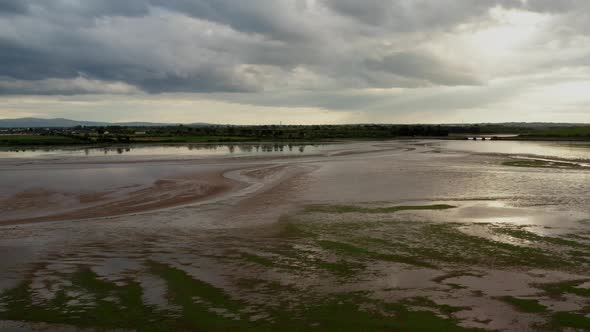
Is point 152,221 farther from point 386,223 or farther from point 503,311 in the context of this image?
point 503,311

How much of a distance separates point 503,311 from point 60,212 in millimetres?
20960

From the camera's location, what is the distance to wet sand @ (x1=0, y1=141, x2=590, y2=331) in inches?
379

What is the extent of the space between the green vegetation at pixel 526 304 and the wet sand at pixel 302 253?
6 centimetres

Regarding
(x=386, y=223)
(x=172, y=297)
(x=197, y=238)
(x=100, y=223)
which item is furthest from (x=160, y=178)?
(x=172, y=297)

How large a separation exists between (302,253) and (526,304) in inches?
261

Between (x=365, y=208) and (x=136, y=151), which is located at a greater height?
(x=136, y=151)

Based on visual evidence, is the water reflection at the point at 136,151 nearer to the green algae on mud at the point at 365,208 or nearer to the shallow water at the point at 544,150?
the shallow water at the point at 544,150

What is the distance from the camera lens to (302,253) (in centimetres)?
1413

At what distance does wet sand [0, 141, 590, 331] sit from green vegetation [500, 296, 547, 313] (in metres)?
0.06

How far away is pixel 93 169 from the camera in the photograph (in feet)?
139

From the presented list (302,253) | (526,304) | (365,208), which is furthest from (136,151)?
(526,304)

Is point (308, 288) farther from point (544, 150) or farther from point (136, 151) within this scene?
point (544, 150)

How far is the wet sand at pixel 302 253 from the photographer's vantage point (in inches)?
379

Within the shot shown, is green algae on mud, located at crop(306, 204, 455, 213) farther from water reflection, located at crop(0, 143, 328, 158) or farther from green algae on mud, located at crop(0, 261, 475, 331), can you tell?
water reflection, located at crop(0, 143, 328, 158)
